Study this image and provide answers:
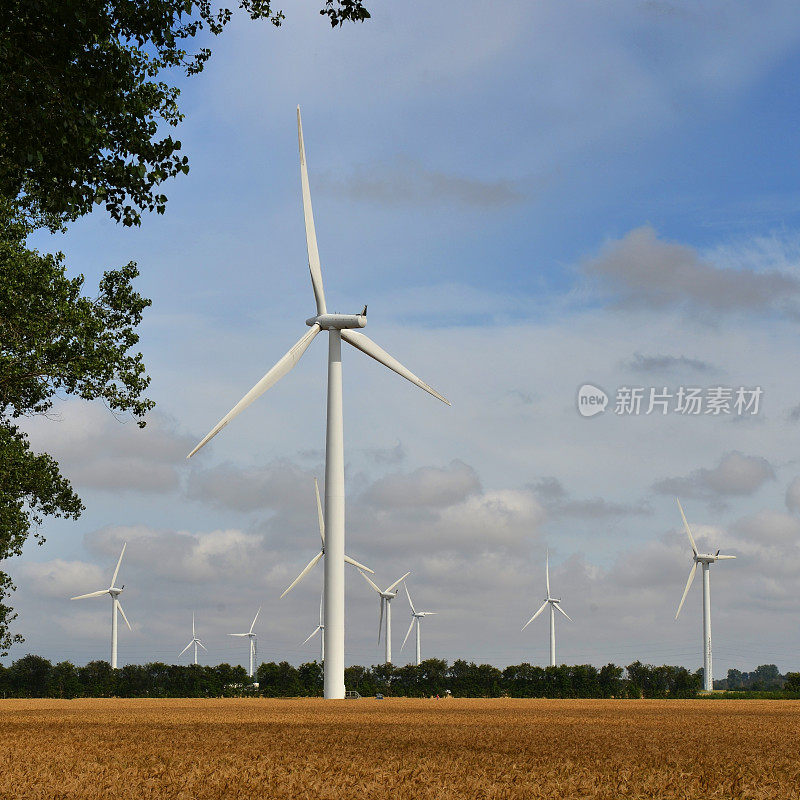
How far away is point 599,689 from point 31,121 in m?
90.7

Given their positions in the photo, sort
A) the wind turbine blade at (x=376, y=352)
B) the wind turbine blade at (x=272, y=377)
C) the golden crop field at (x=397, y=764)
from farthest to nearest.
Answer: the wind turbine blade at (x=376, y=352)
the wind turbine blade at (x=272, y=377)
the golden crop field at (x=397, y=764)

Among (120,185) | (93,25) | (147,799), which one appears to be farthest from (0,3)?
(147,799)

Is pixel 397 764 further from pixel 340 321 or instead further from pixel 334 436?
pixel 340 321

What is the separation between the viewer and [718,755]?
22.2 meters

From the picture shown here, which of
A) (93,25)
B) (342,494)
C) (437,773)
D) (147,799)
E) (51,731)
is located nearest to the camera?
(147,799)

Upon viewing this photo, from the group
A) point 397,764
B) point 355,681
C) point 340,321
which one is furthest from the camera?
point 355,681

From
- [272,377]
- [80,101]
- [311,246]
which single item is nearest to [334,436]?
[272,377]

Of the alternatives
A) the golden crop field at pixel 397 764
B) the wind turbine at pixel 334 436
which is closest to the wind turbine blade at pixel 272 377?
the wind turbine at pixel 334 436

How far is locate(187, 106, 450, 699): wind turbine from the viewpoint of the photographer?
63094mm

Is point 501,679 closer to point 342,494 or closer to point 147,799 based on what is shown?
point 342,494

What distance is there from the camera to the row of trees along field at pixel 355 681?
100 metres

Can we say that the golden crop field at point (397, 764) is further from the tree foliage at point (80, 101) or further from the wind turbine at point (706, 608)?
the wind turbine at point (706, 608)

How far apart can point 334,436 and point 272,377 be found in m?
5.70

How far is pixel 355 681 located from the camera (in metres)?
104
